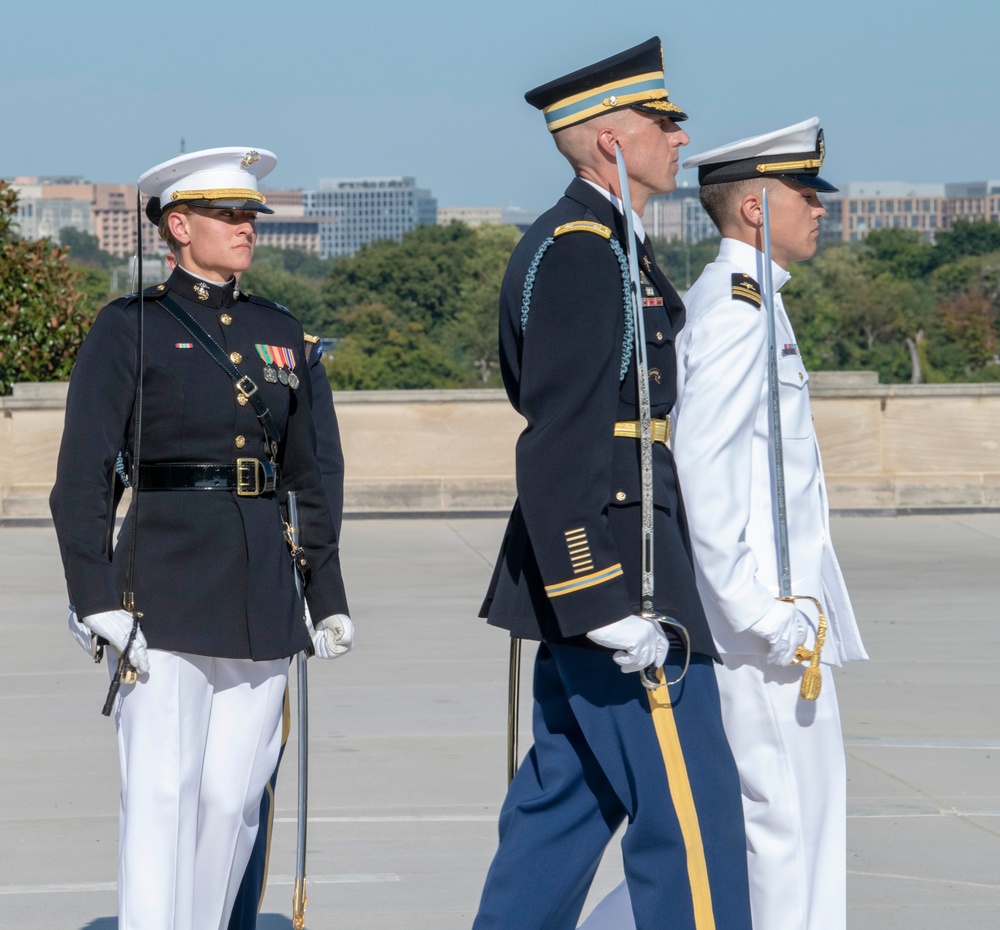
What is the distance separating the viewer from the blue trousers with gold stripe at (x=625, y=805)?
3082 mm

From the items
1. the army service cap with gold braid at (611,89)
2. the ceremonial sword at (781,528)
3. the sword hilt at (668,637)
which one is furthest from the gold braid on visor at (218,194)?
the sword hilt at (668,637)

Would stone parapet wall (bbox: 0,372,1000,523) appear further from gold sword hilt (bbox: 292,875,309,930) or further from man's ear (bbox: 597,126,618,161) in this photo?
man's ear (bbox: 597,126,618,161)

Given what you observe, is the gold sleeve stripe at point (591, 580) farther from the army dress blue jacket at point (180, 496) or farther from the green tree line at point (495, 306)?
the green tree line at point (495, 306)

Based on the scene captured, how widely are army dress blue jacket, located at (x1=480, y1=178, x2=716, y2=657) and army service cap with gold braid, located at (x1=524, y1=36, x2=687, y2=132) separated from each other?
0.16 metres

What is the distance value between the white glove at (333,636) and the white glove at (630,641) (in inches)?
33.3

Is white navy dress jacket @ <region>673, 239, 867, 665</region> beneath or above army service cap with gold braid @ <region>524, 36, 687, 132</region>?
beneath

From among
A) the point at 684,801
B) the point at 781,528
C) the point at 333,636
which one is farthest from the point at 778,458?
the point at 333,636

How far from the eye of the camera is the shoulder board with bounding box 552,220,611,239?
3162 millimetres

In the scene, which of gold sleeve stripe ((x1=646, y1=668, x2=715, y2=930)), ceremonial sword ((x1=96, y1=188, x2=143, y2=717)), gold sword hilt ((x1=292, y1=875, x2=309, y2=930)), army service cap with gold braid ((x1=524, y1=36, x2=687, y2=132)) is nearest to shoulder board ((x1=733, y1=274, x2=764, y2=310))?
army service cap with gold braid ((x1=524, y1=36, x2=687, y2=132))

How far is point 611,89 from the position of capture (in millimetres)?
3293

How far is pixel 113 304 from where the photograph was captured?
11.8 feet

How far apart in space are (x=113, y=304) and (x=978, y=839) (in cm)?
293

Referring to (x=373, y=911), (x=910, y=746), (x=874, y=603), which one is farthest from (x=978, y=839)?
(x=874, y=603)

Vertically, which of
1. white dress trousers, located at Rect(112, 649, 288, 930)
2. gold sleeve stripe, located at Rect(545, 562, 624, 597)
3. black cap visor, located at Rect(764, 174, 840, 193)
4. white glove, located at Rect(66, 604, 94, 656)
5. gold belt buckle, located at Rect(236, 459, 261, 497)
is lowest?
white dress trousers, located at Rect(112, 649, 288, 930)
